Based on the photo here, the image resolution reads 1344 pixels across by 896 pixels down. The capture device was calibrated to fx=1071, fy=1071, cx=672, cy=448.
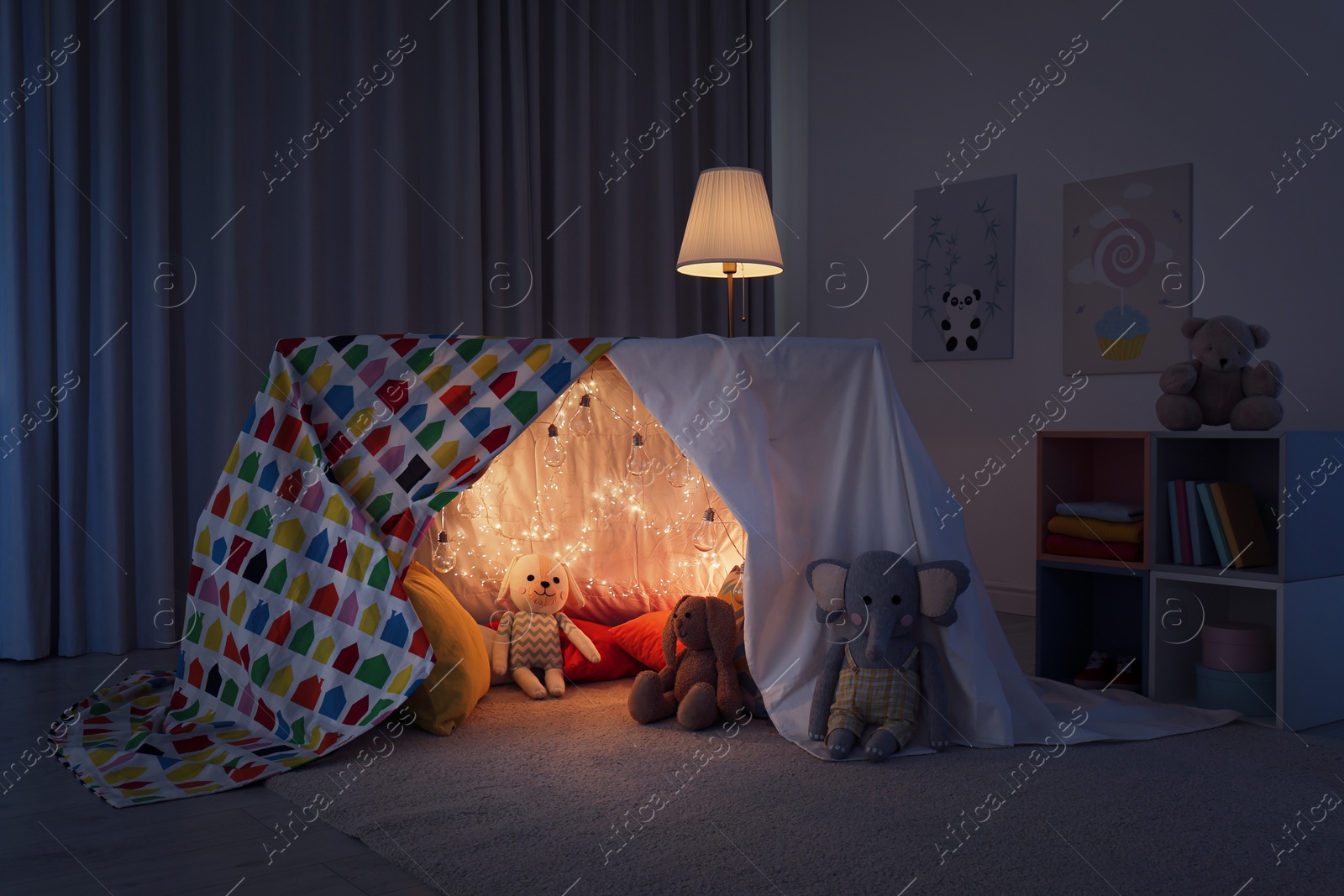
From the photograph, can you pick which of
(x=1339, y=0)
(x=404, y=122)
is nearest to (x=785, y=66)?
(x=404, y=122)

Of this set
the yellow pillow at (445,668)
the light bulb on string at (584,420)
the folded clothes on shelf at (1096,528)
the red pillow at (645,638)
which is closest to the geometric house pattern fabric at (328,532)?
the yellow pillow at (445,668)

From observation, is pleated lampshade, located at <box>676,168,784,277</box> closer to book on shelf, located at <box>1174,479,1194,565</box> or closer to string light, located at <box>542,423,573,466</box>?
string light, located at <box>542,423,573,466</box>

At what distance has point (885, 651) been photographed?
2123 millimetres

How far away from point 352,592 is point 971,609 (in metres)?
1.28

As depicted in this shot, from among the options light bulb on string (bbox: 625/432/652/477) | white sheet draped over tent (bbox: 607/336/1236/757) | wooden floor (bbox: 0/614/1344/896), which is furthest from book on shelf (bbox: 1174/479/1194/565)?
wooden floor (bbox: 0/614/1344/896)

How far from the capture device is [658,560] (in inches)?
117

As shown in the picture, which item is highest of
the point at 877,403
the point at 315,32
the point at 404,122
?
the point at 315,32

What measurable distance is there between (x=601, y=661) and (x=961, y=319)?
2.05 metres

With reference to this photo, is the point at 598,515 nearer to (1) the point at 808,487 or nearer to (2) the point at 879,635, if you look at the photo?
(1) the point at 808,487

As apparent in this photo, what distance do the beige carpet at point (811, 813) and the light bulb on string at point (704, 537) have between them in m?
0.68

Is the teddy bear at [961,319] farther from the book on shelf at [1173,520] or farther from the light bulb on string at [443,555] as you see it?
the light bulb on string at [443,555]

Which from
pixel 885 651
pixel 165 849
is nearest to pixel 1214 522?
pixel 885 651

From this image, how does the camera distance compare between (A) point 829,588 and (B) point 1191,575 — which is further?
(B) point 1191,575

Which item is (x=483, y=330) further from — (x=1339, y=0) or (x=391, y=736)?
(x=1339, y=0)
